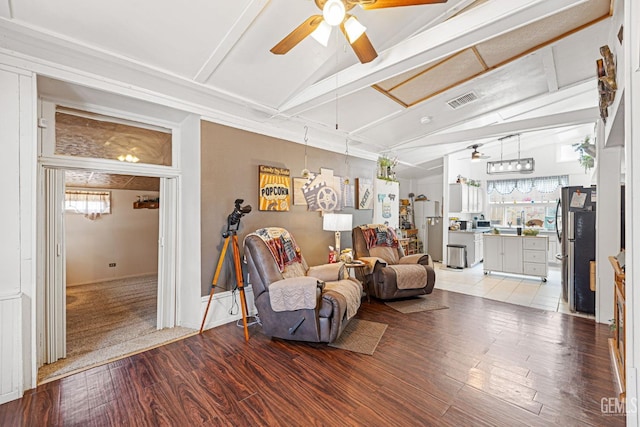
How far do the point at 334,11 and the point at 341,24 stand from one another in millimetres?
240

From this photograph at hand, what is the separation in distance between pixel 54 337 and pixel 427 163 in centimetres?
773

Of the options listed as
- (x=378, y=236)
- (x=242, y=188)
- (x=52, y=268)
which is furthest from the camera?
(x=378, y=236)

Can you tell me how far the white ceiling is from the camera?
1979 mm


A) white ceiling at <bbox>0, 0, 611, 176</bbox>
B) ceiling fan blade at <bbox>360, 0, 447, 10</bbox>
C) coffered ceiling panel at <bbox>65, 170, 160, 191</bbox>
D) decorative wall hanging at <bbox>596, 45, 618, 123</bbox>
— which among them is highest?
white ceiling at <bbox>0, 0, 611, 176</bbox>

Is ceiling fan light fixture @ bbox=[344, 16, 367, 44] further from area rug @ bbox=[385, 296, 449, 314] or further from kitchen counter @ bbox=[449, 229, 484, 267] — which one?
kitchen counter @ bbox=[449, 229, 484, 267]

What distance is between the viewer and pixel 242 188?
11.6 feet

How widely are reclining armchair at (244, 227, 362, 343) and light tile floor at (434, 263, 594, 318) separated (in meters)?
2.71

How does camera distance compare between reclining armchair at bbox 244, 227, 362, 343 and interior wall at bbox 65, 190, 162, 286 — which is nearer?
reclining armchair at bbox 244, 227, 362, 343

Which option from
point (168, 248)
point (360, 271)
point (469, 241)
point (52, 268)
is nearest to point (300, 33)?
point (168, 248)

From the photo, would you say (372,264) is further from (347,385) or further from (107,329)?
(107,329)

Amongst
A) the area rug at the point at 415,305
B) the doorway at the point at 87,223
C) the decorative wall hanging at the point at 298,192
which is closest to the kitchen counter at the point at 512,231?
the area rug at the point at 415,305

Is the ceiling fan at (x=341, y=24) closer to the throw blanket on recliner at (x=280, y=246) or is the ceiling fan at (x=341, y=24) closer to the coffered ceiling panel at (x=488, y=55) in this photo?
the coffered ceiling panel at (x=488, y=55)

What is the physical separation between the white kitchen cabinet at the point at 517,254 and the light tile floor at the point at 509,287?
19cm

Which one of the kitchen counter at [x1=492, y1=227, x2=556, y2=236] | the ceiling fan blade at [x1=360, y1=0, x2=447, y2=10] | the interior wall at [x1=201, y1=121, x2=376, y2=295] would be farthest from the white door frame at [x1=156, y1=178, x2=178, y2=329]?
the kitchen counter at [x1=492, y1=227, x2=556, y2=236]
